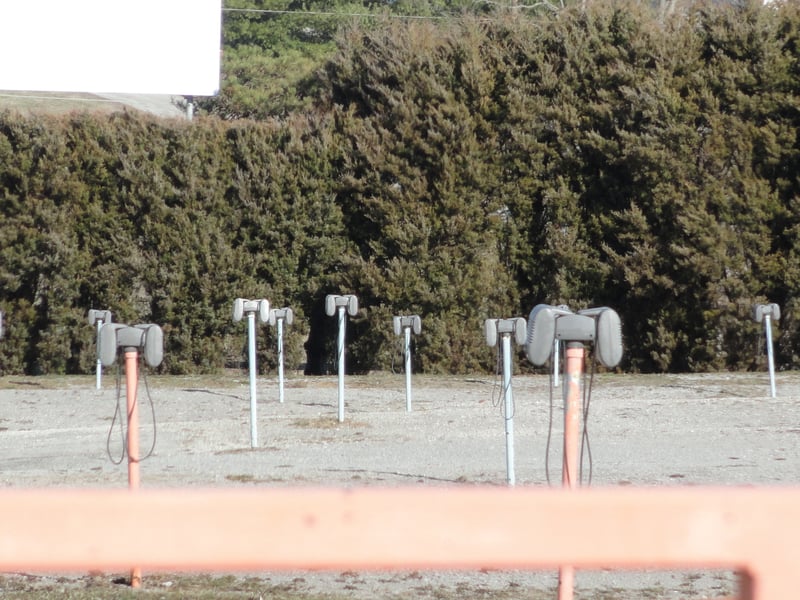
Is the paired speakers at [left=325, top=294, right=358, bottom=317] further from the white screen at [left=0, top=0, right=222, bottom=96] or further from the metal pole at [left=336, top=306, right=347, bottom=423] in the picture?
the white screen at [left=0, top=0, right=222, bottom=96]

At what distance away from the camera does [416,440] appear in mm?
11328

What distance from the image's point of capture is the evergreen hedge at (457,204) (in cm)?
1858

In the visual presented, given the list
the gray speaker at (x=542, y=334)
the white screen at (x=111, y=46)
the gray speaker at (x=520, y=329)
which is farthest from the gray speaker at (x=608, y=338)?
the gray speaker at (x=520, y=329)

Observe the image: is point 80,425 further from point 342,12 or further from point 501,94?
point 342,12

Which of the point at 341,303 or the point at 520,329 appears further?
the point at 341,303

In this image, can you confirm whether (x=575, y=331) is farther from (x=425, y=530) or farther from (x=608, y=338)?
(x=425, y=530)

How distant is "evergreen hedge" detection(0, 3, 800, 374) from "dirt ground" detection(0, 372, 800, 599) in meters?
1.94

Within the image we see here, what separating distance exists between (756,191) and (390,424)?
9390 millimetres

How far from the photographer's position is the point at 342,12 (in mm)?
38500

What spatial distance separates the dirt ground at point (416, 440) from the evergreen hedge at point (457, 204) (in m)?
1.94

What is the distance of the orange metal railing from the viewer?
192 centimetres

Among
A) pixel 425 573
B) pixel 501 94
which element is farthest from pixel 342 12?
pixel 425 573

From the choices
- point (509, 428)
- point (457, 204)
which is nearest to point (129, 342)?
point (509, 428)

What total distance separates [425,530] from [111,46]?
6.96 meters
